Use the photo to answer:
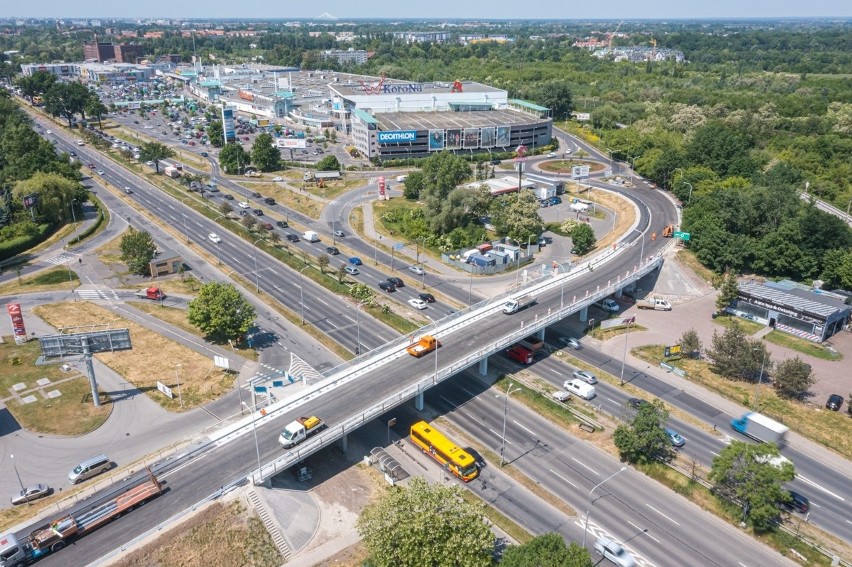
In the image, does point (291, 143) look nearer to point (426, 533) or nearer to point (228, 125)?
point (228, 125)

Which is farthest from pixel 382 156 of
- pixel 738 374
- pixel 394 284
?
pixel 738 374

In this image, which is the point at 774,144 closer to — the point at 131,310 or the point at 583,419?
the point at 583,419

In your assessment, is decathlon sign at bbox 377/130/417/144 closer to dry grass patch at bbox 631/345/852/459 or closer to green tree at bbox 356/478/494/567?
dry grass patch at bbox 631/345/852/459

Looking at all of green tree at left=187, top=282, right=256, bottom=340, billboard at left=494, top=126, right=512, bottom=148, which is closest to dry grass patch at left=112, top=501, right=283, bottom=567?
green tree at left=187, top=282, right=256, bottom=340

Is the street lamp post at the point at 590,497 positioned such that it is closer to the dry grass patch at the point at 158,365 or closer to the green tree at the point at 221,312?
the dry grass patch at the point at 158,365

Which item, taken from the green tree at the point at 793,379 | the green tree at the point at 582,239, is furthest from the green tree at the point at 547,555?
the green tree at the point at 582,239

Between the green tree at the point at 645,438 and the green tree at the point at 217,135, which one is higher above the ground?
the green tree at the point at 217,135

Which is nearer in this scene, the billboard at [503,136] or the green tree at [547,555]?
the green tree at [547,555]
